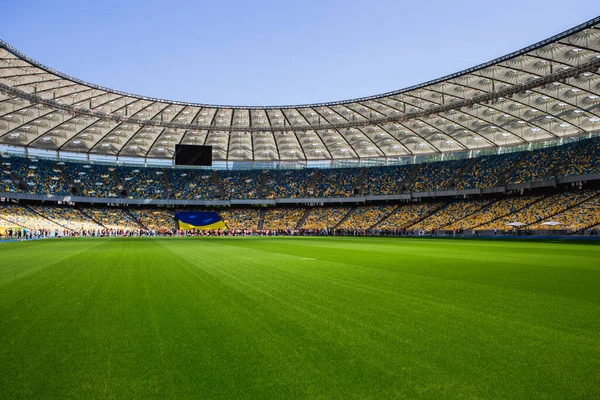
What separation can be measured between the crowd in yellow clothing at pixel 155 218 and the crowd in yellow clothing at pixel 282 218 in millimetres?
14887

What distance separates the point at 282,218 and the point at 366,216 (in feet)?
45.6

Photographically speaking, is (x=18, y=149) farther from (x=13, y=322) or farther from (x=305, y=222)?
(x=13, y=322)

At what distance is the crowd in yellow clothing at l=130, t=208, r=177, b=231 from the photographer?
2596 inches

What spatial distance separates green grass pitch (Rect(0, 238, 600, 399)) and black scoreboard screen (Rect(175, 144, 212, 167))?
157 ft

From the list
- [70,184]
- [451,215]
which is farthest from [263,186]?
[451,215]

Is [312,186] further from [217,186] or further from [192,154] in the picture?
[192,154]

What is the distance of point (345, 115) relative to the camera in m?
51.8

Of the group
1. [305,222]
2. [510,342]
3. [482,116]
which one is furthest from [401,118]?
[510,342]

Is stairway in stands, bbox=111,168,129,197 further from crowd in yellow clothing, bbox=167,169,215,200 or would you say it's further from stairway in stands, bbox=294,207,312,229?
stairway in stands, bbox=294,207,312,229

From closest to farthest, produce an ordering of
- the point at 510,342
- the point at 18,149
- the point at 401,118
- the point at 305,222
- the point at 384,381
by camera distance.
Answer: the point at 384,381 → the point at 510,342 → the point at 401,118 → the point at 18,149 → the point at 305,222

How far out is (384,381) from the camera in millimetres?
4062

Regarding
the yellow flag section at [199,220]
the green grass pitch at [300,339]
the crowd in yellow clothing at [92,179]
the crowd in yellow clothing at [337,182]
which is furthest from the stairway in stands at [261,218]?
the green grass pitch at [300,339]

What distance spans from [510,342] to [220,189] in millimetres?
72260

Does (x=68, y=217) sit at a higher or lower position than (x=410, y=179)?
lower
